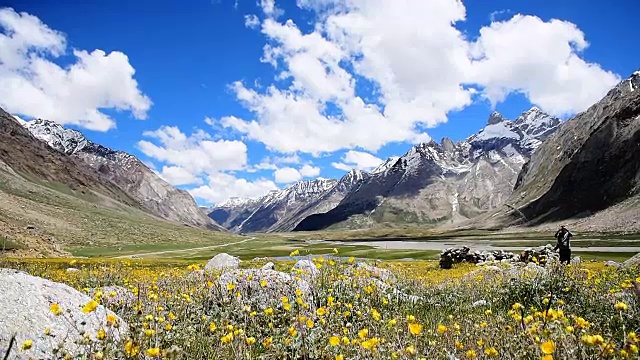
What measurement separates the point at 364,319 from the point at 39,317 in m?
4.99

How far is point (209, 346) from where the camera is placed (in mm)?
5691

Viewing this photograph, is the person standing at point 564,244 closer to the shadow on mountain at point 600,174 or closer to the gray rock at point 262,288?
the gray rock at point 262,288

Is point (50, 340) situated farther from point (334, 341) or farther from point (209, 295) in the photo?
point (334, 341)

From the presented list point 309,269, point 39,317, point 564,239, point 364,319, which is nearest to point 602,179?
point 564,239

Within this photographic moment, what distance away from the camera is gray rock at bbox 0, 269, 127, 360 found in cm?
555

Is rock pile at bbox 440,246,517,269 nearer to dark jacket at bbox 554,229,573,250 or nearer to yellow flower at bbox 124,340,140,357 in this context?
dark jacket at bbox 554,229,573,250

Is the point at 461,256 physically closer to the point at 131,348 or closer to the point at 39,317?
the point at 39,317

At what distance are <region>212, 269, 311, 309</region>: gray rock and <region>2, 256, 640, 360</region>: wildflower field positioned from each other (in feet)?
0.18

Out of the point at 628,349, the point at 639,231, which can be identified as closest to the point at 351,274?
the point at 628,349

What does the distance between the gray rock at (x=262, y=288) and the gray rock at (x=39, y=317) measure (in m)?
2.37

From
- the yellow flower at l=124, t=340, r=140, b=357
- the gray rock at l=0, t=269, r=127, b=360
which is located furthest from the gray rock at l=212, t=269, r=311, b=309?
the yellow flower at l=124, t=340, r=140, b=357

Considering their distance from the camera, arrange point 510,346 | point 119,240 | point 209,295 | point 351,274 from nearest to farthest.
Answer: point 510,346 → point 209,295 → point 351,274 → point 119,240

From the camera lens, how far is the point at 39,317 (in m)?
6.14

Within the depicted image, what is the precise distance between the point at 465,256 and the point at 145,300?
40474mm
